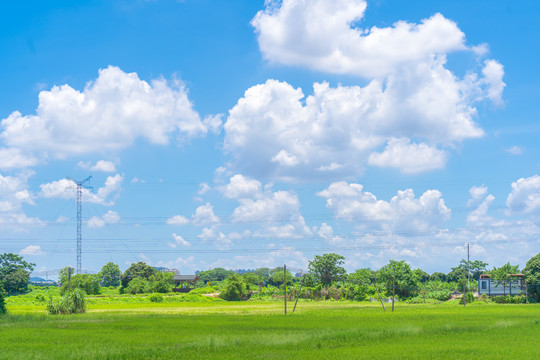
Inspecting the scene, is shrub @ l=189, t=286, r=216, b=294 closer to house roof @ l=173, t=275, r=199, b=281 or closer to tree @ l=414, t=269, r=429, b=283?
house roof @ l=173, t=275, r=199, b=281

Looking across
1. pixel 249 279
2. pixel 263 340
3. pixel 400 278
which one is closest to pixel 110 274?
pixel 249 279

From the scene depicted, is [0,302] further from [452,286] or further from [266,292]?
[452,286]

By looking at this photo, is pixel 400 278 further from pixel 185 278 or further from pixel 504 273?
pixel 185 278

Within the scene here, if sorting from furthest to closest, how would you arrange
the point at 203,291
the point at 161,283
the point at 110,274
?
the point at 110,274
the point at 161,283
the point at 203,291

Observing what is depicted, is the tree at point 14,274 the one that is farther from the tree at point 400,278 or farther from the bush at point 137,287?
the tree at point 400,278

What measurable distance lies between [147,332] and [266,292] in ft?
252

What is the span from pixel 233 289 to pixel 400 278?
34.1 m

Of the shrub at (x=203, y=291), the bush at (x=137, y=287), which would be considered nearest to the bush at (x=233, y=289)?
the shrub at (x=203, y=291)

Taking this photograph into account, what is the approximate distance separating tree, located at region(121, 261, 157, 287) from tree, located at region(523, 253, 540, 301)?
3525 inches

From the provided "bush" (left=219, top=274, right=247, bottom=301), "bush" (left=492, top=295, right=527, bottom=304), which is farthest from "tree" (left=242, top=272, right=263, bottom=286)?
"bush" (left=492, top=295, right=527, bottom=304)

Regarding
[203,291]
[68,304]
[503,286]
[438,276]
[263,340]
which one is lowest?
[203,291]

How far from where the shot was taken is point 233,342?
115ft

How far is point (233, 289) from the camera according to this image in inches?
4338

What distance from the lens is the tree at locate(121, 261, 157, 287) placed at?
136m
